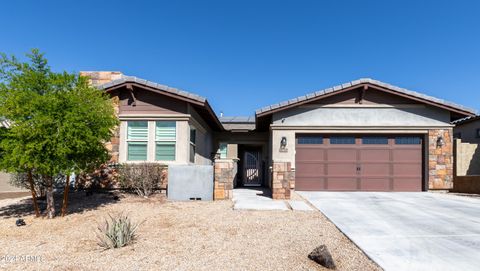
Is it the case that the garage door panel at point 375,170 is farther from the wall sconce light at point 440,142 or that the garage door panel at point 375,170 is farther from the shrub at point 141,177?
the shrub at point 141,177

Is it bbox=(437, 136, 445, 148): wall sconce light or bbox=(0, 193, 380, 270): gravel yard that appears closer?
bbox=(0, 193, 380, 270): gravel yard

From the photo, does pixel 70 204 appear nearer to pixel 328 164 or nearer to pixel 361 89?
pixel 328 164

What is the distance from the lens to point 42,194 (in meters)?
10.7

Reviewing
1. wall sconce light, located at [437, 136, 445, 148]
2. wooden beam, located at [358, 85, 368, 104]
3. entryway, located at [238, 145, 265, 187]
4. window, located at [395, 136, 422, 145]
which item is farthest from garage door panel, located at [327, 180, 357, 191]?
entryway, located at [238, 145, 265, 187]

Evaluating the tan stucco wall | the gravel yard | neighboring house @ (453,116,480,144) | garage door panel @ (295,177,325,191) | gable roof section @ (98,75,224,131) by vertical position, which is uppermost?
gable roof section @ (98,75,224,131)

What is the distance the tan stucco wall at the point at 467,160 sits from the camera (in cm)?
1421

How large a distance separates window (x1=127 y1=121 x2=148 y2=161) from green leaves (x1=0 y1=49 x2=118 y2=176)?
3.78 metres

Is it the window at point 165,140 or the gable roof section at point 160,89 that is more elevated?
the gable roof section at point 160,89

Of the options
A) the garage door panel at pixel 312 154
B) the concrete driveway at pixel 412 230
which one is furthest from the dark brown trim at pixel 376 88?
the concrete driveway at pixel 412 230

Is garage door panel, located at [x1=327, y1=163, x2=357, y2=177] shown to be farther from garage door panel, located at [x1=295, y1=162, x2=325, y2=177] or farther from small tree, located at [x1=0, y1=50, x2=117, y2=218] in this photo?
small tree, located at [x1=0, y1=50, x2=117, y2=218]

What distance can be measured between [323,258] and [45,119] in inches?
267

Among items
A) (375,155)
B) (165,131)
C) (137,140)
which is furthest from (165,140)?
(375,155)

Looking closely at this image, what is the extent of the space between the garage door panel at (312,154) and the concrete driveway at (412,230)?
3617mm

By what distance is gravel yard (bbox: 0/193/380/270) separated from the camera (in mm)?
4453
